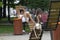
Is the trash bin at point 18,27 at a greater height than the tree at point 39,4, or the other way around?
the tree at point 39,4

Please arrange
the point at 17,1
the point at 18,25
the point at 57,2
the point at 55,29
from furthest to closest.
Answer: the point at 17,1
the point at 18,25
the point at 55,29
the point at 57,2

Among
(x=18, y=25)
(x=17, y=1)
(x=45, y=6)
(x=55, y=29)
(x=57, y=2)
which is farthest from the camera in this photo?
(x=17, y=1)

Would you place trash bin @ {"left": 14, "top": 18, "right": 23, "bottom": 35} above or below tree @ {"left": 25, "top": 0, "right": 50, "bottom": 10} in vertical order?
below

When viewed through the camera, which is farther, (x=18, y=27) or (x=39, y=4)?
(x=39, y=4)

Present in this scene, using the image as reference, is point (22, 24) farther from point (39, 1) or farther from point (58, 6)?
point (58, 6)

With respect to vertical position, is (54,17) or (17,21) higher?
(54,17)

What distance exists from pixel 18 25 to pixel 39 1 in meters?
7.60

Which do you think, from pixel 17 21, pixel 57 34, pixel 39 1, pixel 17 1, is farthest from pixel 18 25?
pixel 17 1

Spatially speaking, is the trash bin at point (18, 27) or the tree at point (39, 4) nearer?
the trash bin at point (18, 27)

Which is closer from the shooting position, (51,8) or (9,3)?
(51,8)

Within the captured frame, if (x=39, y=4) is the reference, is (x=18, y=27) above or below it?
below

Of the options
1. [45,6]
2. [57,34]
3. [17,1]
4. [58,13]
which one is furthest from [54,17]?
[17,1]

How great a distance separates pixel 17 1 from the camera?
29.4 metres

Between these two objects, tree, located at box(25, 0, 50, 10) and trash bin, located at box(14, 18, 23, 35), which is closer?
trash bin, located at box(14, 18, 23, 35)
